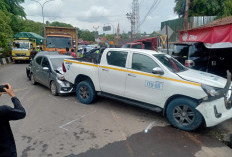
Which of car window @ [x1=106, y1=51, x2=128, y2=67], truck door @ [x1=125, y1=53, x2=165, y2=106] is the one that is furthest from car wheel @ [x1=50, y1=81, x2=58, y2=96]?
truck door @ [x1=125, y1=53, x2=165, y2=106]

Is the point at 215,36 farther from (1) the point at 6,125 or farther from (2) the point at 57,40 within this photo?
(2) the point at 57,40

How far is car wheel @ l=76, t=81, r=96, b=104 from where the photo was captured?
5.69 meters

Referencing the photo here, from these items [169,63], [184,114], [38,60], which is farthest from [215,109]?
[38,60]

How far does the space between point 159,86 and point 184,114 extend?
0.85m

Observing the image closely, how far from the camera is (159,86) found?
4266 mm

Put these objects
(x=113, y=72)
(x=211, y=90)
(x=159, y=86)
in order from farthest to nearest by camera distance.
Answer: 1. (x=113, y=72)
2. (x=159, y=86)
3. (x=211, y=90)

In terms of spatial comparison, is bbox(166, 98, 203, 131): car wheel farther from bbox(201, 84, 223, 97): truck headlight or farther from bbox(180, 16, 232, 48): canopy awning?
bbox(180, 16, 232, 48): canopy awning

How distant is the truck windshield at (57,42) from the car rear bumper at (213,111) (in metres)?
12.4

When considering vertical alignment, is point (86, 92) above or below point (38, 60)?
below

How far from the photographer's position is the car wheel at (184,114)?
3842 millimetres

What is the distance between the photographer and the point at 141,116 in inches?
195

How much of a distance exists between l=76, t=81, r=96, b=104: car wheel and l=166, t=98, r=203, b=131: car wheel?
8.28ft

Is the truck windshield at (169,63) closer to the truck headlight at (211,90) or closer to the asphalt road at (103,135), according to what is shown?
the truck headlight at (211,90)

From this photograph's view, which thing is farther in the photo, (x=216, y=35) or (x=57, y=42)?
(x=57, y=42)
